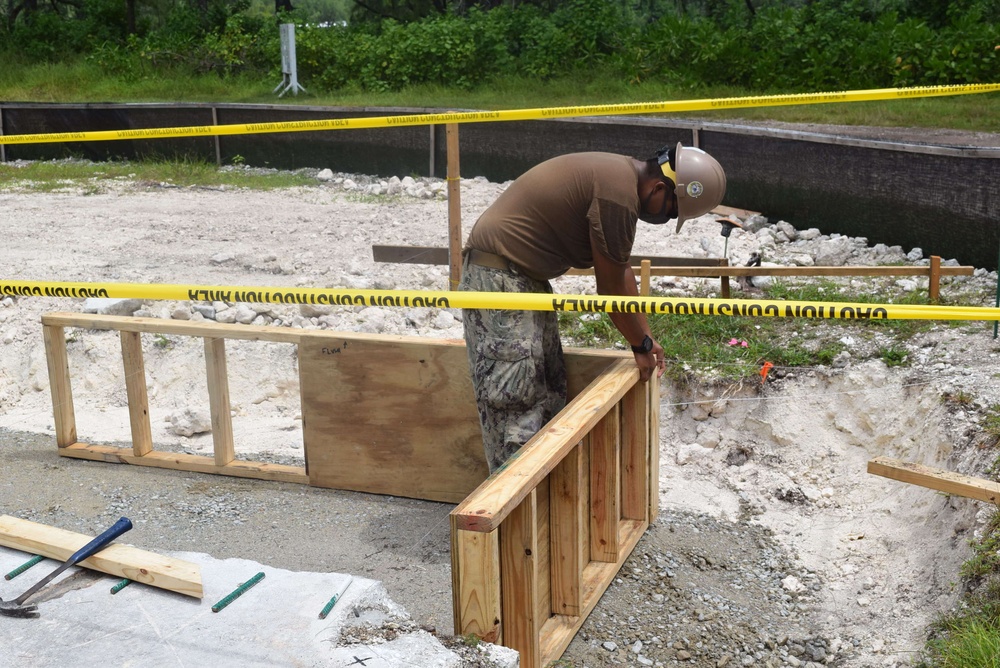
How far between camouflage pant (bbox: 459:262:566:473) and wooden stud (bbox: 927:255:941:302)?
11.4 ft

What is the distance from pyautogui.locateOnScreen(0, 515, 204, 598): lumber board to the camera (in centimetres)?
330

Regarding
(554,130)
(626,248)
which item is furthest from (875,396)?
(554,130)

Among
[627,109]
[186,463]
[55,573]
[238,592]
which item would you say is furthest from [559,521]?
[627,109]

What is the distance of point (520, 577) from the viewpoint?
3514 millimetres

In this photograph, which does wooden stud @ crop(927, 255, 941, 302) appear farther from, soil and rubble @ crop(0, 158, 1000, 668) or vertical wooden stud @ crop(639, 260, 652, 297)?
vertical wooden stud @ crop(639, 260, 652, 297)

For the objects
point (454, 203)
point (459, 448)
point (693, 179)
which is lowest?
point (459, 448)

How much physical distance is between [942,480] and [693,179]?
1.53m

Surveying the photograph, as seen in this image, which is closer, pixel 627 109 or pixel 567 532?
pixel 567 532

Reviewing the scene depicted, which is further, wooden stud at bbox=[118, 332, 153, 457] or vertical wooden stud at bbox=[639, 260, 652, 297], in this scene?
vertical wooden stud at bbox=[639, 260, 652, 297]

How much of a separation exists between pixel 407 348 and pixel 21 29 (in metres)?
20.4

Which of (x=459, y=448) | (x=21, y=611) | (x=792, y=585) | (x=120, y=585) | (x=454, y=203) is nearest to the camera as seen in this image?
(x=21, y=611)

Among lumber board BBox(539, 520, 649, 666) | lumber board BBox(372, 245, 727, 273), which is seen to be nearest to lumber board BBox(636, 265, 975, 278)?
lumber board BBox(372, 245, 727, 273)

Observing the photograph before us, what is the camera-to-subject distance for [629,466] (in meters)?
4.84

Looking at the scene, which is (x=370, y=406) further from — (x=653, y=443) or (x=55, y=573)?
(x=55, y=573)
